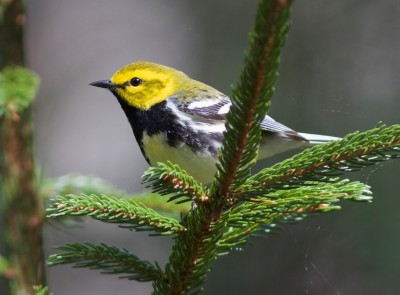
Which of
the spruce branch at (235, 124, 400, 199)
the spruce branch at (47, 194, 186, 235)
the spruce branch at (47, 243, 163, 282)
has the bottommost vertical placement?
the spruce branch at (47, 243, 163, 282)

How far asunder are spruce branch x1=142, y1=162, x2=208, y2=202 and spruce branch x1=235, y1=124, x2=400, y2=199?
4.1 inches

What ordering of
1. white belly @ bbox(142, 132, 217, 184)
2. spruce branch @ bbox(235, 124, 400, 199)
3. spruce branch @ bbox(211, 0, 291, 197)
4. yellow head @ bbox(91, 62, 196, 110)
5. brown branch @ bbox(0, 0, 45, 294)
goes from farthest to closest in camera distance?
yellow head @ bbox(91, 62, 196, 110) < white belly @ bbox(142, 132, 217, 184) < brown branch @ bbox(0, 0, 45, 294) < spruce branch @ bbox(235, 124, 400, 199) < spruce branch @ bbox(211, 0, 291, 197)

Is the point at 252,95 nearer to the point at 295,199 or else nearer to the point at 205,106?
the point at 295,199

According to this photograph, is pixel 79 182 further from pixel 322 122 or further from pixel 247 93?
pixel 322 122

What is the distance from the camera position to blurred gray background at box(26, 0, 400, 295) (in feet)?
11.9

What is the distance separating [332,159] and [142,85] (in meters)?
1.36

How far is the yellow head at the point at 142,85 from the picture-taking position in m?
2.41

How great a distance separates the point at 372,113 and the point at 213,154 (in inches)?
81.3

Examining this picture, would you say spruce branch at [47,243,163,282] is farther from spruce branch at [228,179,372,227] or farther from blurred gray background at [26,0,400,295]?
blurred gray background at [26,0,400,295]

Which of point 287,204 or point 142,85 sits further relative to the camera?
point 142,85

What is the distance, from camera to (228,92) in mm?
4715

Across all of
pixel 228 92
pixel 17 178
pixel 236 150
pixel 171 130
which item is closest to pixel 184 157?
pixel 171 130

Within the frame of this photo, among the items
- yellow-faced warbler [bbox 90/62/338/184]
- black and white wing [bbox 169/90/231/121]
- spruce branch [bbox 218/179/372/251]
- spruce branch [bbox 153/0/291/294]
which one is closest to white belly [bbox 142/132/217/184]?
yellow-faced warbler [bbox 90/62/338/184]

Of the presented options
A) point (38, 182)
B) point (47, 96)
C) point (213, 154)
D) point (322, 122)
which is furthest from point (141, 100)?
point (47, 96)
